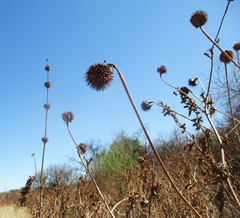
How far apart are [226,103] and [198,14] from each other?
7.99 meters

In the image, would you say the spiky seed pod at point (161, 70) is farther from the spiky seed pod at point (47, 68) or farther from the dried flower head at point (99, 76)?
the spiky seed pod at point (47, 68)

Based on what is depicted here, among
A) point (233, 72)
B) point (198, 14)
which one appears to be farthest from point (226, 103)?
point (198, 14)

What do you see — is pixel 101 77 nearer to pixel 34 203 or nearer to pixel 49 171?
pixel 34 203

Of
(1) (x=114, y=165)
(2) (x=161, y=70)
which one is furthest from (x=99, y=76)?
(1) (x=114, y=165)

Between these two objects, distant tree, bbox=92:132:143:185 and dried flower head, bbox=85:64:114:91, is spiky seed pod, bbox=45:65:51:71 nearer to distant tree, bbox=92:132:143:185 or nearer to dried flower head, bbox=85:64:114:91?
dried flower head, bbox=85:64:114:91

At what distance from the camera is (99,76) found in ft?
4.07

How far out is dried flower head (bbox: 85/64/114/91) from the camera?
1.21 m

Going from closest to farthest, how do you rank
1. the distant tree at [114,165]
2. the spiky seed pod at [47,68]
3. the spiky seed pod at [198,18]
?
the spiky seed pod at [198,18] < the spiky seed pod at [47,68] < the distant tree at [114,165]

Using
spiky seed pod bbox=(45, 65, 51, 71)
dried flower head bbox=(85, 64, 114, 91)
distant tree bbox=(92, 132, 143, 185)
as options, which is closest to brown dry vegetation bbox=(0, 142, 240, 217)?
dried flower head bbox=(85, 64, 114, 91)

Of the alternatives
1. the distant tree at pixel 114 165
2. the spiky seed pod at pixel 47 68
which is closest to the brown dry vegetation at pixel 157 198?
the spiky seed pod at pixel 47 68

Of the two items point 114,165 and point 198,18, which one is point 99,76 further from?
point 114,165

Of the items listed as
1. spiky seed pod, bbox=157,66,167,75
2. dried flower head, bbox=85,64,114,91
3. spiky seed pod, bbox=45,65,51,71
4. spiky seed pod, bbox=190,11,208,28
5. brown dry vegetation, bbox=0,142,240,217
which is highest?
spiky seed pod, bbox=45,65,51,71

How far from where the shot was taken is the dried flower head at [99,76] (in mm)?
1205

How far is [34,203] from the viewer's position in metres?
4.69
